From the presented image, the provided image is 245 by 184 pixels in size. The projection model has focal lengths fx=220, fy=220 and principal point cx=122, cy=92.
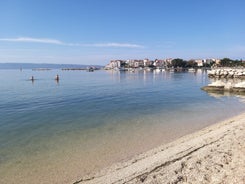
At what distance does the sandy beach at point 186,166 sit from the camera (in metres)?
7.25

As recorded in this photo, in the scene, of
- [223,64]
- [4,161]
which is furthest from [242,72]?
[223,64]

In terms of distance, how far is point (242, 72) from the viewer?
72875 mm

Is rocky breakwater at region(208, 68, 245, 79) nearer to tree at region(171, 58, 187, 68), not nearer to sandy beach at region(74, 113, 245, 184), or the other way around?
sandy beach at region(74, 113, 245, 184)

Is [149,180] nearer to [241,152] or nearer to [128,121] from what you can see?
[241,152]

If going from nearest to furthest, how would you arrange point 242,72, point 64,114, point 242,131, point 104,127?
point 242,131
point 104,127
point 64,114
point 242,72

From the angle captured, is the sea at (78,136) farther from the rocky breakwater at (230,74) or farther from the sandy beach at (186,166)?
the rocky breakwater at (230,74)

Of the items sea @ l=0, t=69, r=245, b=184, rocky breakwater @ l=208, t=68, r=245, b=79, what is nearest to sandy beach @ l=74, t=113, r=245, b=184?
sea @ l=0, t=69, r=245, b=184

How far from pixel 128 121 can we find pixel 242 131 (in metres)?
8.32

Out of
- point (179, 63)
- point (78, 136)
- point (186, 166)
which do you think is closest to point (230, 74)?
point (78, 136)

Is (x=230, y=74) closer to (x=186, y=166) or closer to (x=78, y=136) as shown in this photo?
(x=78, y=136)

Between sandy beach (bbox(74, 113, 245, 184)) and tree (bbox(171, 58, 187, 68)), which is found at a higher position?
tree (bbox(171, 58, 187, 68))

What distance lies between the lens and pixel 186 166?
26.9ft

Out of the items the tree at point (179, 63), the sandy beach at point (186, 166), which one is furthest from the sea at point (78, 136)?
the tree at point (179, 63)

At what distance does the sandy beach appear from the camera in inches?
285
